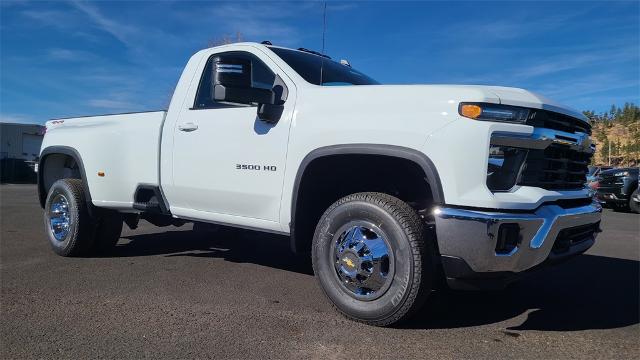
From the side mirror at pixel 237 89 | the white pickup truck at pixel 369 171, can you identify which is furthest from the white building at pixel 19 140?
the side mirror at pixel 237 89

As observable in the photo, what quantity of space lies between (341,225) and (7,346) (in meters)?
2.19

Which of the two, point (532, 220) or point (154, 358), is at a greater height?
point (532, 220)

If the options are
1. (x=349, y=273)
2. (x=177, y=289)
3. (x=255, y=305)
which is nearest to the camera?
(x=349, y=273)

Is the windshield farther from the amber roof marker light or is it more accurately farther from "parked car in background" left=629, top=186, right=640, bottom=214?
"parked car in background" left=629, top=186, right=640, bottom=214

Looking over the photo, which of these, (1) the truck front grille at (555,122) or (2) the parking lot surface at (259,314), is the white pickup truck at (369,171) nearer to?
(1) the truck front grille at (555,122)

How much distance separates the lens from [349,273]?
354cm

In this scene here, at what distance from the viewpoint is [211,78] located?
480cm

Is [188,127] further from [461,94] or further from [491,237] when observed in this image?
[491,237]

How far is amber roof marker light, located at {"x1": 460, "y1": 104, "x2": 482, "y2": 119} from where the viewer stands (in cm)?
308

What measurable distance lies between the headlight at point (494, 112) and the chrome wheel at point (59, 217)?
459 centimetres

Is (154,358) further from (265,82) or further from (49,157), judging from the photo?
(49,157)

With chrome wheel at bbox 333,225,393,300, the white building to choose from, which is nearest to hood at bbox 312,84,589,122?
chrome wheel at bbox 333,225,393,300

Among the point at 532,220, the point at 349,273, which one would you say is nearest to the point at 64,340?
the point at 349,273

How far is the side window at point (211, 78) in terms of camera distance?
4434 millimetres
